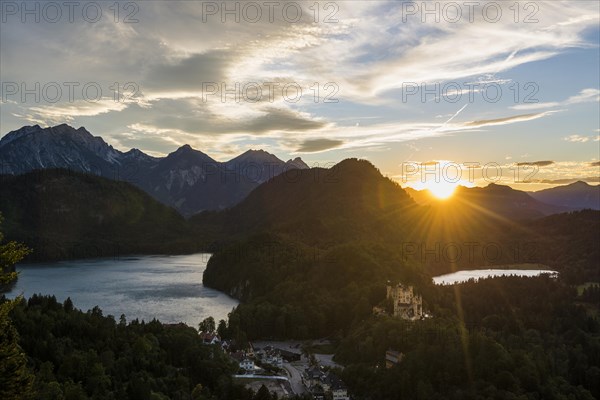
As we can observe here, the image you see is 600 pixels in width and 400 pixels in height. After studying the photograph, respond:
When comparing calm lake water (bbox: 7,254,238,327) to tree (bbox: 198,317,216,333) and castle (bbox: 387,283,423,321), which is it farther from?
castle (bbox: 387,283,423,321)

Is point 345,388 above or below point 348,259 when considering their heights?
below

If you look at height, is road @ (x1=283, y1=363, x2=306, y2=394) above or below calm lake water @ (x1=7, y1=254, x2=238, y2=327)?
below

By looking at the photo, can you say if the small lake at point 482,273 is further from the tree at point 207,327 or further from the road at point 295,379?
the road at point 295,379

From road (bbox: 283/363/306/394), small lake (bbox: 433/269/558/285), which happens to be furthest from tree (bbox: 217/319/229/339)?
small lake (bbox: 433/269/558/285)

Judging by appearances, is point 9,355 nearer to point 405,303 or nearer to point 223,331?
point 223,331

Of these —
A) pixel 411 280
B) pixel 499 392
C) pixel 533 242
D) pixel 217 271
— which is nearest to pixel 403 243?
pixel 533 242

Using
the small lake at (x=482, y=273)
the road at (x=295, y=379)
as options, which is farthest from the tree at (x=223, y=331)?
the small lake at (x=482, y=273)

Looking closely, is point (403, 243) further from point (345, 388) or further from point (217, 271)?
point (345, 388)
